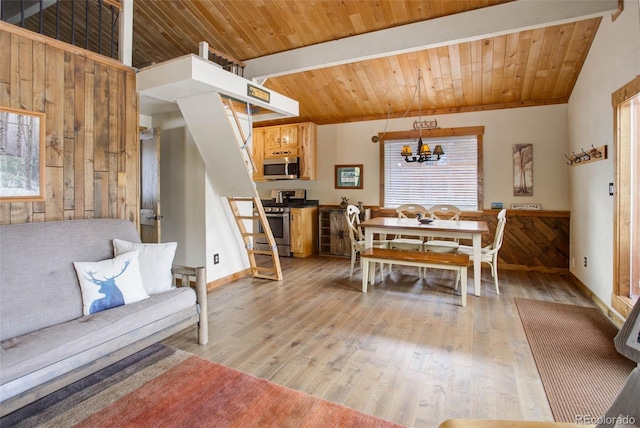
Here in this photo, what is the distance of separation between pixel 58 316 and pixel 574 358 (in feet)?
11.6

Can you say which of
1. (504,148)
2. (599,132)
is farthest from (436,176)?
(599,132)

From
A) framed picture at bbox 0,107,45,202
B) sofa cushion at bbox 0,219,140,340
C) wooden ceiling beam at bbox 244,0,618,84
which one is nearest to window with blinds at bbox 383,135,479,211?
wooden ceiling beam at bbox 244,0,618,84

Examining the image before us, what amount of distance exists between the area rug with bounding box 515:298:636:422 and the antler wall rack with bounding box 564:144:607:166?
159cm

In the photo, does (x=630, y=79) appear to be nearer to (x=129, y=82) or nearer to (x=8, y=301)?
(x=129, y=82)

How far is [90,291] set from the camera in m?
2.16

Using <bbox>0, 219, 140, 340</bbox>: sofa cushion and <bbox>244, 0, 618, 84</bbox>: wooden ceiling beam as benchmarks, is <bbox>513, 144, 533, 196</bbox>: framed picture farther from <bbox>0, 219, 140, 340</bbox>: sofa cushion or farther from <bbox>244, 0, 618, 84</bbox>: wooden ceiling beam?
<bbox>0, 219, 140, 340</bbox>: sofa cushion

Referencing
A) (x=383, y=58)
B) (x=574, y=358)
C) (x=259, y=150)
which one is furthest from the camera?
(x=259, y=150)

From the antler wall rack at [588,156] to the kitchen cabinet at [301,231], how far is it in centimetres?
408

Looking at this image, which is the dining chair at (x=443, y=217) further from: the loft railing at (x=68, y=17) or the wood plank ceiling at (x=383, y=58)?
the loft railing at (x=68, y=17)

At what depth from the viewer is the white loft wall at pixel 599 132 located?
279cm

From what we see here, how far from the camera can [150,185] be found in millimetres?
4074

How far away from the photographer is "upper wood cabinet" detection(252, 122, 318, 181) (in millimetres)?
6152

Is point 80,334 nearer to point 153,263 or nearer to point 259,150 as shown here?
point 153,263

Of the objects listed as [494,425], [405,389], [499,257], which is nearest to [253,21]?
[405,389]
